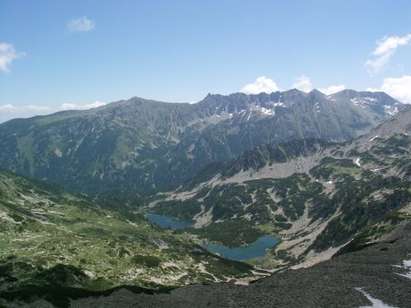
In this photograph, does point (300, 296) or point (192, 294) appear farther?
point (192, 294)

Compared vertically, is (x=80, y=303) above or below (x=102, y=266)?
above

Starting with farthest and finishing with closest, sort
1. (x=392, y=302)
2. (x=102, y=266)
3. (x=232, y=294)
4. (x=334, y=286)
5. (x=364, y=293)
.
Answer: (x=102, y=266)
(x=232, y=294)
(x=334, y=286)
(x=364, y=293)
(x=392, y=302)

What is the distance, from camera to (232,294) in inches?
3802

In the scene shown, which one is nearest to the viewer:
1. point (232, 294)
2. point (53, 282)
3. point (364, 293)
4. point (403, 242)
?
point (364, 293)

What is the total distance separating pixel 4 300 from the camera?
97062 mm

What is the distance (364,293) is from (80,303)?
184 feet

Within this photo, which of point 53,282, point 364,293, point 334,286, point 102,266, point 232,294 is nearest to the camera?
point 364,293

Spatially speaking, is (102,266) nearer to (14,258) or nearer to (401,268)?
(14,258)

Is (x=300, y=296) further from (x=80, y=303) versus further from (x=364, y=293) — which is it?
(x=80, y=303)

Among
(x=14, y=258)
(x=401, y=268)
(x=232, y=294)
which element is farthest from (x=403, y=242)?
(x=14, y=258)

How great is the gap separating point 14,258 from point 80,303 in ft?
312

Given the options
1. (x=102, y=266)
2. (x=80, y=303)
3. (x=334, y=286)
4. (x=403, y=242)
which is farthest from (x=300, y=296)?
(x=102, y=266)

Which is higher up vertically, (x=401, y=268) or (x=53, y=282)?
(x=401, y=268)

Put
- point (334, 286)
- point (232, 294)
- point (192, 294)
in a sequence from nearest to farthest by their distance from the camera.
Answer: point (334, 286) < point (232, 294) < point (192, 294)
